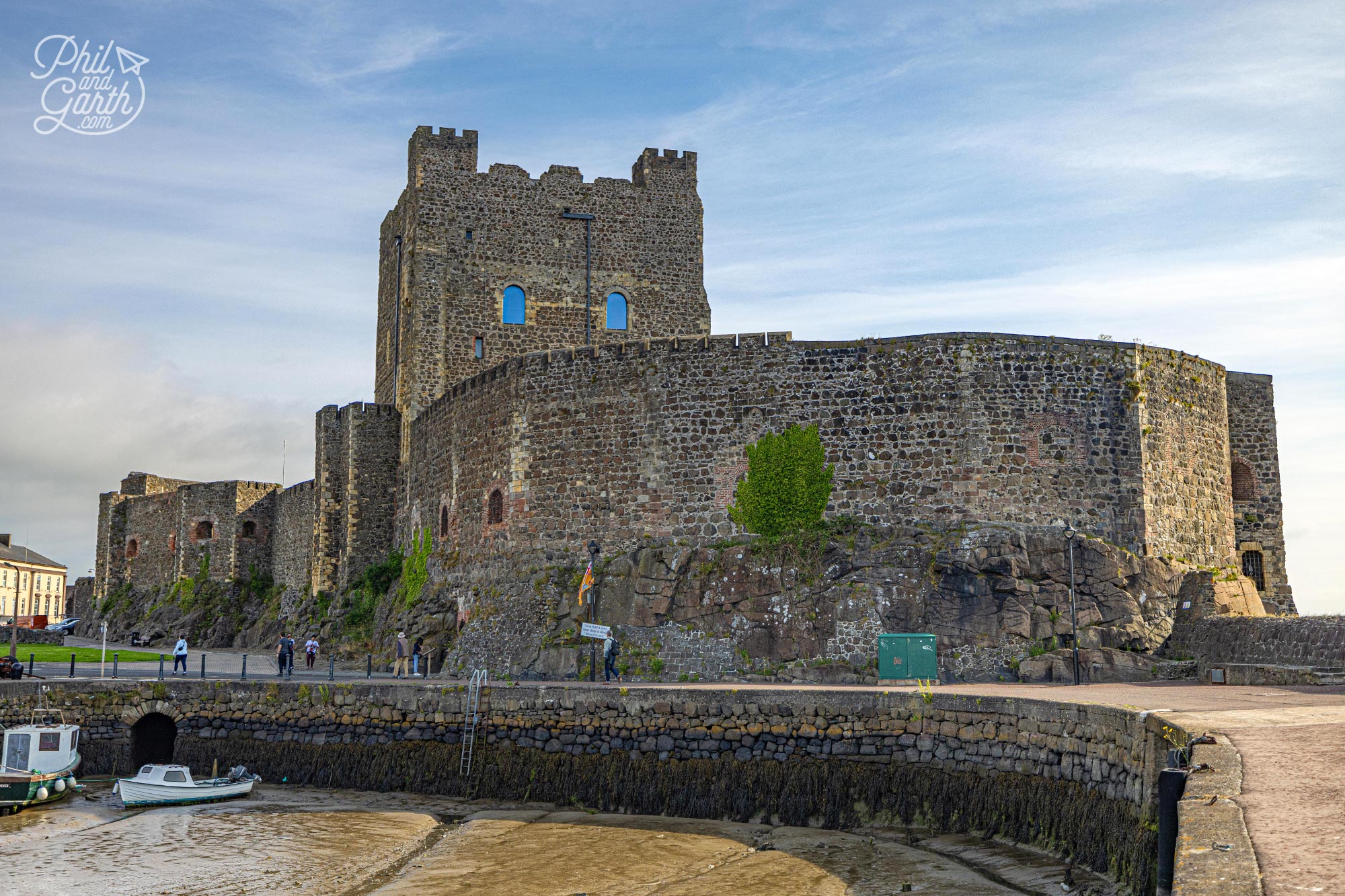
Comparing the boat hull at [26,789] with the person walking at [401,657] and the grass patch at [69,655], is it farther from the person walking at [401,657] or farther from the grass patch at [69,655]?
the grass patch at [69,655]

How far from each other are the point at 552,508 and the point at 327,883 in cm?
1295

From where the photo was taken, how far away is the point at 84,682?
24.2 meters

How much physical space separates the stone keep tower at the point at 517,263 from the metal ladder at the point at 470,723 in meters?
15.0

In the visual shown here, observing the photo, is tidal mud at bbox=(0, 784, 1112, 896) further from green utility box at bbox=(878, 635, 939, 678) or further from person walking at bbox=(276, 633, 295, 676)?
person walking at bbox=(276, 633, 295, 676)

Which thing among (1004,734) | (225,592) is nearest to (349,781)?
(1004,734)

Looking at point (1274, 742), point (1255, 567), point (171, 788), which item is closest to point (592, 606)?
point (171, 788)

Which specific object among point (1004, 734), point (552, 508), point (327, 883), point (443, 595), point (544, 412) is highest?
point (544, 412)

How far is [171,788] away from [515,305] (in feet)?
66.0

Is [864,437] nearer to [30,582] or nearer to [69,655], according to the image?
[69,655]

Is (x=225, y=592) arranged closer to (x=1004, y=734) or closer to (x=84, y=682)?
(x=84, y=682)

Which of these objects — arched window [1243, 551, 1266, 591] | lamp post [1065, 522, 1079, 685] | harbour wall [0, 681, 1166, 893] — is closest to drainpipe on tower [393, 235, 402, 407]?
harbour wall [0, 681, 1166, 893]

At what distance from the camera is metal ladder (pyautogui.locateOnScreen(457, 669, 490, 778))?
21094 mm

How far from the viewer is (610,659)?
Answer: 934 inches

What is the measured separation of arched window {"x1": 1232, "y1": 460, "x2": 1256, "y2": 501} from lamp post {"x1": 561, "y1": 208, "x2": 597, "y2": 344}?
18.8 m
